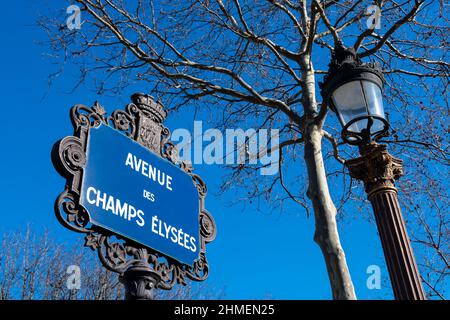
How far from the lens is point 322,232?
510cm

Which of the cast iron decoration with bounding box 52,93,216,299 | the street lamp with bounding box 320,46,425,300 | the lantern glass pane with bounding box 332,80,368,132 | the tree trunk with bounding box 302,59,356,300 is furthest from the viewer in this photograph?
the tree trunk with bounding box 302,59,356,300

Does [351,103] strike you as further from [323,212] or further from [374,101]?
[323,212]

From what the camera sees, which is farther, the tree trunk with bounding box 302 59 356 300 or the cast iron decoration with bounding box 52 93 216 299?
the tree trunk with bounding box 302 59 356 300

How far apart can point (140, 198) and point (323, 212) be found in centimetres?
320

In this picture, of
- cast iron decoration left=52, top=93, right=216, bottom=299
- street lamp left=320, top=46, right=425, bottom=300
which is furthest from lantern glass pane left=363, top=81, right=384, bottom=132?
cast iron decoration left=52, top=93, right=216, bottom=299

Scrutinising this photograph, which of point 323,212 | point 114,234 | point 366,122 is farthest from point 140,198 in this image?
point 323,212

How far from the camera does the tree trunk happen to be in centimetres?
478

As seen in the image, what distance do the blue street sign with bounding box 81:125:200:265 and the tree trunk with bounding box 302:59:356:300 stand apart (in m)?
2.42

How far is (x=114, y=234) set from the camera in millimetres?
2260

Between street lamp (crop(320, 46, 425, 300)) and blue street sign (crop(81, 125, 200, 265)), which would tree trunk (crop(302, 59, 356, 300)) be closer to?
street lamp (crop(320, 46, 425, 300))

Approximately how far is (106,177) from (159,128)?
0.68m
